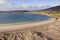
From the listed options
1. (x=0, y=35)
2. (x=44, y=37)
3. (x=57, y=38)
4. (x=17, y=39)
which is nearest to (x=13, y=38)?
(x=17, y=39)

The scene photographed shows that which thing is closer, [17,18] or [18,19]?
[18,19]

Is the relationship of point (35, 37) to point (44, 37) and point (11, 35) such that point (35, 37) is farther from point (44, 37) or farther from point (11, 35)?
point (11, 35)

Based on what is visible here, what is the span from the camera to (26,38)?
1092cm

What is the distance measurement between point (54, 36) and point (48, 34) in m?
0.51

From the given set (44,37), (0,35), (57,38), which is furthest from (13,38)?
(57,38)

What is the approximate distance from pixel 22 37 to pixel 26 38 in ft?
1.01

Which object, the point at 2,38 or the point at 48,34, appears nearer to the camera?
the point at 2,38

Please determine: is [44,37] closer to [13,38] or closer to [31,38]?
[31,38]

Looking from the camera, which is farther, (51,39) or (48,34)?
(48,34)

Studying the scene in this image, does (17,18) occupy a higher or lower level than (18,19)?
lower

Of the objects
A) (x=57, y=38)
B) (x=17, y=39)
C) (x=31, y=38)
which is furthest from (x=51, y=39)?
(x=17, y=39)

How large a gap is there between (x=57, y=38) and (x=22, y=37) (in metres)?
2.24

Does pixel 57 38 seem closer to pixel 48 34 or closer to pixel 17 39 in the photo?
pixel 48 34

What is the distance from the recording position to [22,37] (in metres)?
11.1
